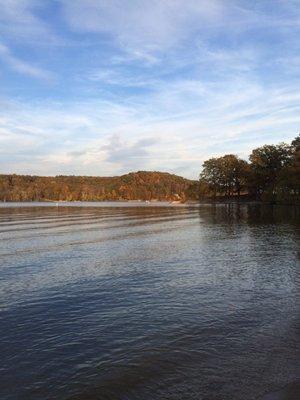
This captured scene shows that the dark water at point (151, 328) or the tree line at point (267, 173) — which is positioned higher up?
the tree line at point (267, 173)

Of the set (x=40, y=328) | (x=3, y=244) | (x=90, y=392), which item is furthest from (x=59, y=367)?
(x=3, y=244)

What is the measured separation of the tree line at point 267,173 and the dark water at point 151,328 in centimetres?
9451

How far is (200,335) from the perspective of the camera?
1723cm

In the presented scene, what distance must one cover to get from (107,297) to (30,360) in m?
9.10

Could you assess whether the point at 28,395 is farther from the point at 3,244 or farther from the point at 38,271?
the point at 3,244

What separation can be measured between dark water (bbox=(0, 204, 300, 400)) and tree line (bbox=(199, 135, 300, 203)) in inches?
3721

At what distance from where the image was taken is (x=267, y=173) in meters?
161

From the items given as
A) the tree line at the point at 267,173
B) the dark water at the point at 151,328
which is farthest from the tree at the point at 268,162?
the dark water at the point at 151,328

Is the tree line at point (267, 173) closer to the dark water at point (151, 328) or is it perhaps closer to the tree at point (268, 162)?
the tree at point (268, 162)

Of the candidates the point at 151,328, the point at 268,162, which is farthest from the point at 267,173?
the point at 151,328

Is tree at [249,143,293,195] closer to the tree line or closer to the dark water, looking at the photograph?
the tree line

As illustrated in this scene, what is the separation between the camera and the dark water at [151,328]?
42.6 feet

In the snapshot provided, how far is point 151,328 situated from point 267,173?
151601mm

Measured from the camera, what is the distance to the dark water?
12977mm
